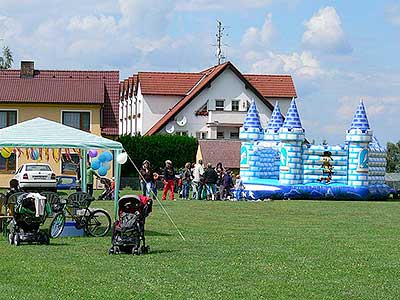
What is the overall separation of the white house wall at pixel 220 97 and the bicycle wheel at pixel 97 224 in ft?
145

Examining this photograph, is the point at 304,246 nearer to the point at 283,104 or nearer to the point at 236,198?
the point at 236,198

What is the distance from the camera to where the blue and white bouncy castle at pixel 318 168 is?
40.7 m

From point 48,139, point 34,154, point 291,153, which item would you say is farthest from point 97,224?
point 291,153

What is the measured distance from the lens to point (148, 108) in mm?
67688

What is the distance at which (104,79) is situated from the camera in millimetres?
58438

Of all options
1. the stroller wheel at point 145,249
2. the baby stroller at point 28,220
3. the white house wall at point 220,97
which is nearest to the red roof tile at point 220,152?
Result: the white house wall at point 220,97

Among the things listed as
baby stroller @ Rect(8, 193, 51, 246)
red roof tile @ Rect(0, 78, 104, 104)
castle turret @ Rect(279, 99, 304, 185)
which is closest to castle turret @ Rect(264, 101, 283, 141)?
castle turret @ Rect(279, 99, 304, 185)

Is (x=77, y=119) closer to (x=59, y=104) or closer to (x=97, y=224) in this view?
(x=59, y=104)

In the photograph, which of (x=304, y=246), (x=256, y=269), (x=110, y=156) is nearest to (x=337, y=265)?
(x=256, y=269)

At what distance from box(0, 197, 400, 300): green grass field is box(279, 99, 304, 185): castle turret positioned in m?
16.4

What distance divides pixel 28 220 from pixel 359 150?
25.6 m

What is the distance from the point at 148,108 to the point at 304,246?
5001 centimetres

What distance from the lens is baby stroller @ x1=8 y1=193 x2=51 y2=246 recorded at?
1783cm

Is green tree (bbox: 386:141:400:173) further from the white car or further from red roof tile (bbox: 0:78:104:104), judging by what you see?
the white car
